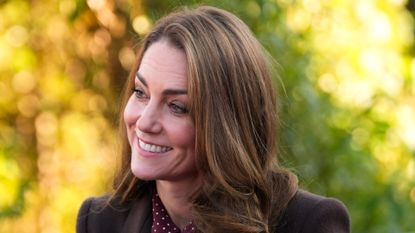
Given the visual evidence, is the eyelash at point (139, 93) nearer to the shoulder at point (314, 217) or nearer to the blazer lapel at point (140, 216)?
the blazer lapel at point (140, 216)

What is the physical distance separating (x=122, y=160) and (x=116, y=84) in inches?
48.2

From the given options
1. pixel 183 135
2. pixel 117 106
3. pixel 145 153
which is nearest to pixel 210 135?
pixel 183 135

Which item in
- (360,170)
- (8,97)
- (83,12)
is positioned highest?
(83,12)

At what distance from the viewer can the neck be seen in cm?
329

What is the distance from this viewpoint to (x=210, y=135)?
3.15 meters

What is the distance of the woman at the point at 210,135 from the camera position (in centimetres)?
313

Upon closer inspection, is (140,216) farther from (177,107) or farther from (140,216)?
(177,107)

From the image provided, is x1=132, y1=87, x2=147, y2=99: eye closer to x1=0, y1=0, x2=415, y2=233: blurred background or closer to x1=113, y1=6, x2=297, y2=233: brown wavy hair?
x1=113, y1=6, x2=297, y2=233: brown wavy hair

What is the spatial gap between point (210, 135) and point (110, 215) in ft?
1.89

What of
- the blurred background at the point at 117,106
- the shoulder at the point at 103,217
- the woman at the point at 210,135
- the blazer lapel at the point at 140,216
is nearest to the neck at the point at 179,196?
the woman at the point at 210,135

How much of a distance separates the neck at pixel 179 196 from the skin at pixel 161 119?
41 mm

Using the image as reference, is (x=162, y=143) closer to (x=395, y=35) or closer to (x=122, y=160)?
(x=122, y=160)

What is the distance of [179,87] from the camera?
10.2ft

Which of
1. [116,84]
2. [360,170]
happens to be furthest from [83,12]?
[360,170]
